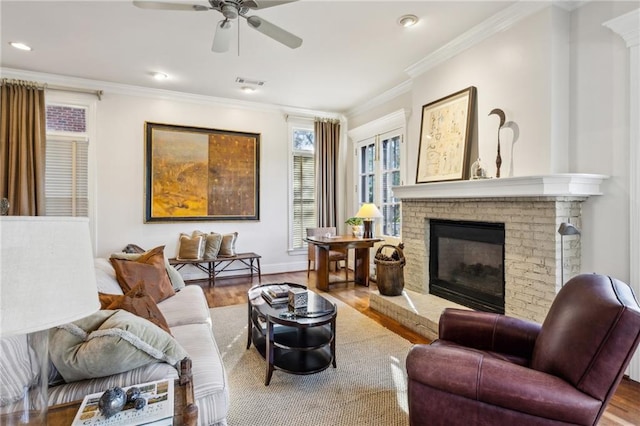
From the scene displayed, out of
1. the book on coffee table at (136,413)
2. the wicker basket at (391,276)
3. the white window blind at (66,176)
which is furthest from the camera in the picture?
the white window blind at (66,176)

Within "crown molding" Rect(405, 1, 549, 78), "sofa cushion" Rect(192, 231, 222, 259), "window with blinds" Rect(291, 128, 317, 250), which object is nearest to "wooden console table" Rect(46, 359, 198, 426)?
"crown molding" Rect(405, 1, 549, 78)

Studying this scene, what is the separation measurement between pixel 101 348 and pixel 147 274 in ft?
5.20

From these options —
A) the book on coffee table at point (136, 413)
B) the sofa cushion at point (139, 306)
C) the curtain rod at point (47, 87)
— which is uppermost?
the curtain rod at point (47, 87)

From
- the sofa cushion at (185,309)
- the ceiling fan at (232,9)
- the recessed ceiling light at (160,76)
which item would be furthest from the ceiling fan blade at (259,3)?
the recessed ceiling light at (160,76)

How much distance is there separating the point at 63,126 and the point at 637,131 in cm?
634

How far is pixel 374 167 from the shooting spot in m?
5.52

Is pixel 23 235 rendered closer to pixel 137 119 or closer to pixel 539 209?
A: pixel 539 209

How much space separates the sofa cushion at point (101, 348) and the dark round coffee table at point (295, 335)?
0.94 metres

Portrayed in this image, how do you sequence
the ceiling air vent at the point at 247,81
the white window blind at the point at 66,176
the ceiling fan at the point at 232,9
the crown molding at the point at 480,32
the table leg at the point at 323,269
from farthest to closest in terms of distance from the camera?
the table leg at the point at 323,269 → the ceiling air vent at the point at 247,81 → the white window blind at the point at 66,176 → the crown molding at the point at 480,32 → the ceiling fan at the point at 232,9

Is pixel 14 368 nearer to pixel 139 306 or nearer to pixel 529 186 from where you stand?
pixel 139 306

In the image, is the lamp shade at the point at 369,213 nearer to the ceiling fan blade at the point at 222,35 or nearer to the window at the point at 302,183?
the window at the point at 302,183

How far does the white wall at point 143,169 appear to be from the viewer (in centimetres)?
480

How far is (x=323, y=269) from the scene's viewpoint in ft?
15.6

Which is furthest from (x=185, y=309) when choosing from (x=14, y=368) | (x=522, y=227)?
(x=522, y=227)
